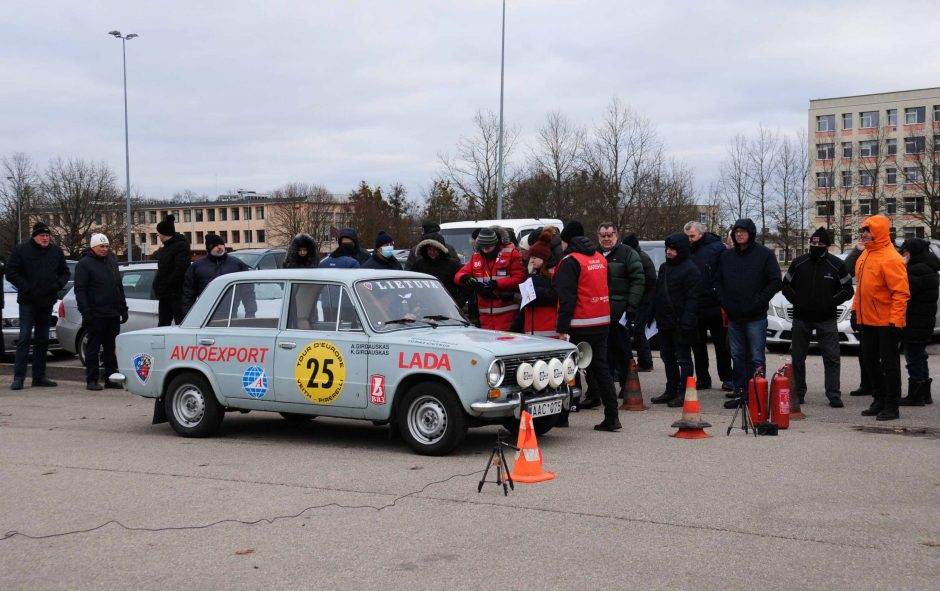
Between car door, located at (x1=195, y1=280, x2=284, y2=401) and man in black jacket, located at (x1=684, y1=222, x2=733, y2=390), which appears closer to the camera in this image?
car door, located at (x1=195, y1=280, x2=284, y2=401)

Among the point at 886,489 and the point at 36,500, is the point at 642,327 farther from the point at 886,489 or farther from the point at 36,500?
the point at 36,500

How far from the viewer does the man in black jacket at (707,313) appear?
13.0 meters

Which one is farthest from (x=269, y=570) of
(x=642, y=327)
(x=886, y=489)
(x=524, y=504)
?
(x=642, y=327)

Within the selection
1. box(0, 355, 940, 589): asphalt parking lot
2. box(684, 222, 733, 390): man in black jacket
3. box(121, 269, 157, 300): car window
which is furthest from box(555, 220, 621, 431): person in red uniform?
box(121, 269, 157, 300): car window

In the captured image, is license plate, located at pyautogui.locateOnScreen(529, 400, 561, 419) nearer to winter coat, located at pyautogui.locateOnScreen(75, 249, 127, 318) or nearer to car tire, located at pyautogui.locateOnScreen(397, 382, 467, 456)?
car tire, located at pyautogui.locateOnScreen(397, 382, 467, 456)

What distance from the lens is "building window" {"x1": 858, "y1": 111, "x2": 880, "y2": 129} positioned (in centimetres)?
11231

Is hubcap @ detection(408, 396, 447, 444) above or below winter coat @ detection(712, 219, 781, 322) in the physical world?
below

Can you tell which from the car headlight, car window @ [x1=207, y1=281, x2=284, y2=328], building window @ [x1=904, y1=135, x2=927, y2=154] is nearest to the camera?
the car headlight

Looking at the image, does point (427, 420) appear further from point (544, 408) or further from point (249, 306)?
point (249, 306)

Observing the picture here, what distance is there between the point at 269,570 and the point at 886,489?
4.44m

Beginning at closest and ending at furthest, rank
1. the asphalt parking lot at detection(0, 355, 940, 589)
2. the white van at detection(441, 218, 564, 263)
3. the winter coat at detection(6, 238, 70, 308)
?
the asphalt parking lot at detection(0, 355, 940, 589) → the winter coat at detection(6, 238, 70, 308) → the white van at detection(441, 218, 564, 263)

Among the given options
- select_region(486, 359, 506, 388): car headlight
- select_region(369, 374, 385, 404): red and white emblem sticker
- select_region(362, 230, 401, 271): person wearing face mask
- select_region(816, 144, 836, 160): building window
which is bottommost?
select_region(369, 374, 385, 404): red and white emblem sticker

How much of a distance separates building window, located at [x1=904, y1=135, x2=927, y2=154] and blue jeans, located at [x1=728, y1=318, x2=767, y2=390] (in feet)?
225

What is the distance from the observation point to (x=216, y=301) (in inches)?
396
